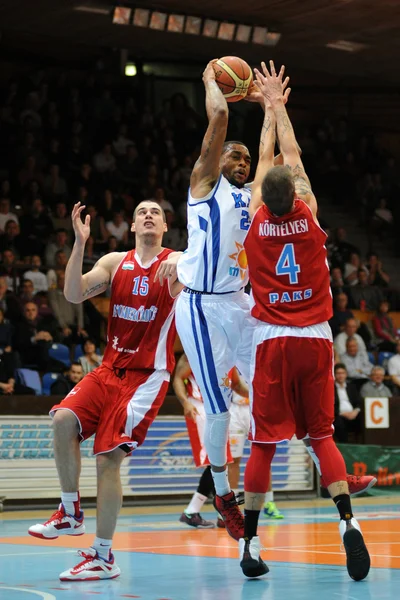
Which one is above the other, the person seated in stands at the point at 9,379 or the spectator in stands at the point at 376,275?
the spectator in stands at the point at 376,275

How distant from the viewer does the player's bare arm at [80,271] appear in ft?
22.5

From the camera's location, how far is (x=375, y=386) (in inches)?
657

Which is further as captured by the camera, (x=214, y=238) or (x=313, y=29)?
(x=313, y=29)

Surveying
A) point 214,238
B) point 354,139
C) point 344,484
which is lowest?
point 344,484

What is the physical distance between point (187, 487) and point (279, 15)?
9041 mm

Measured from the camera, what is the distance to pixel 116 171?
20516 millimetres

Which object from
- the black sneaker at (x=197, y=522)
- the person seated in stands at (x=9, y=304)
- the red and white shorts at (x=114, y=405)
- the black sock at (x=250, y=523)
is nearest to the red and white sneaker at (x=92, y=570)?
the red and white shorts at (x=114, y=405)

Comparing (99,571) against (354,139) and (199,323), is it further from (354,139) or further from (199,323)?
(354,139)

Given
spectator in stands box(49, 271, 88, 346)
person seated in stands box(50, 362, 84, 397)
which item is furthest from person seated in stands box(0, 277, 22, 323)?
person seated in stands box(50, 362, 84, 397)

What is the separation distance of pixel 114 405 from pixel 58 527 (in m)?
0.85

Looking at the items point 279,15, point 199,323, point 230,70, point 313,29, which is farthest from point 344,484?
point 313,29

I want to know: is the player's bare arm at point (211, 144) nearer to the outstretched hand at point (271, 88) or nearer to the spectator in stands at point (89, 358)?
the outstretched hand at point (271, 88)

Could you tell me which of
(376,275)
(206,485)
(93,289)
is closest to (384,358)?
(376,275)

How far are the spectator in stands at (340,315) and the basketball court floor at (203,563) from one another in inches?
263
